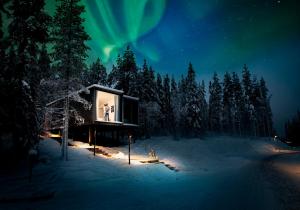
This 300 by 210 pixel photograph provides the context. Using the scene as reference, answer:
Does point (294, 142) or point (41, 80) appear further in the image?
point (294, 142)

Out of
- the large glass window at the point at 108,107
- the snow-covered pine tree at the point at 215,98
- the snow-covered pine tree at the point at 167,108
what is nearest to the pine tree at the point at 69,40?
the large glass window at the point at 108,107

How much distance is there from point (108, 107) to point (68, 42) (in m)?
12.1

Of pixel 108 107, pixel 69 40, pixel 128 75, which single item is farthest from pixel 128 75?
pixel 69 40

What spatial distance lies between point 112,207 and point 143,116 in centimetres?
3559

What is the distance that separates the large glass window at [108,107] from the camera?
28375 millimetres

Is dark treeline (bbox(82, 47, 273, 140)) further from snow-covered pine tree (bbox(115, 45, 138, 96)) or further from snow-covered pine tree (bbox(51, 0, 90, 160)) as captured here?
snow-covered pine tree (bbox(51, 0, 90, 160))

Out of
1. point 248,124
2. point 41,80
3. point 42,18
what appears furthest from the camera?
point 248,124

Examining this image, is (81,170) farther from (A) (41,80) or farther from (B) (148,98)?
(B) (148,98)

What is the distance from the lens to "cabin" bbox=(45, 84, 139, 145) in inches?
976

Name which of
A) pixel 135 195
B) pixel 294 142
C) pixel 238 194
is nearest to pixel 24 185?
pixel 135 195

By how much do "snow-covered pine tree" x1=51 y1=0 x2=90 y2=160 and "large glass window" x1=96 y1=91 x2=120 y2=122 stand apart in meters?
6.95

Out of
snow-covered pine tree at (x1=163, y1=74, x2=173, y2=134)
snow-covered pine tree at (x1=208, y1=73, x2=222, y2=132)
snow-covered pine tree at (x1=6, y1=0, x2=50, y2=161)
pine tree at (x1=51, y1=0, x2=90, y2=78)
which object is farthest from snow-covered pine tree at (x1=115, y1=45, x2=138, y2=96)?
snow-covered pine tree at (x1=208, y1=73, x2=222, y2=132)

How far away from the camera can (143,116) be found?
4362 centimetres

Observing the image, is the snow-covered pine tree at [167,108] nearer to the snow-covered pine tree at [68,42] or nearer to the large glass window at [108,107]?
the large glass window at [108,107]
